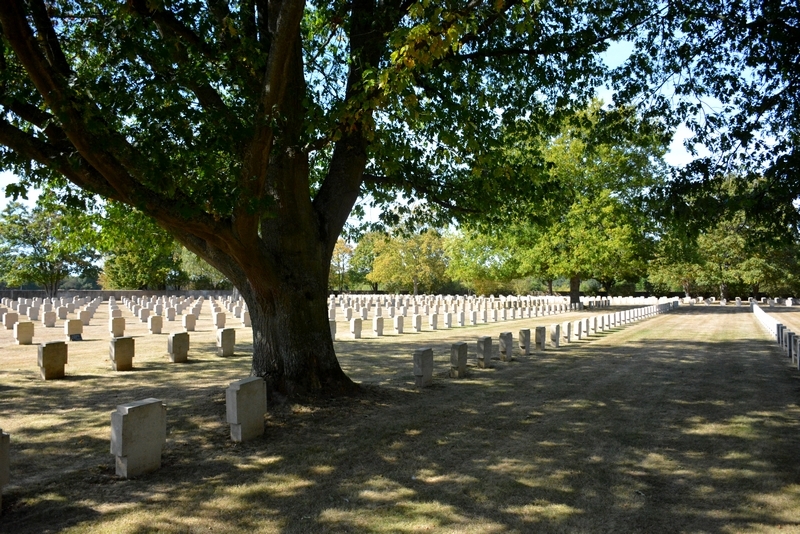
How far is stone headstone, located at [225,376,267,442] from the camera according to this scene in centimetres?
628

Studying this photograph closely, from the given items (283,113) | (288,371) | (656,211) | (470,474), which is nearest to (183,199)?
(283,113)

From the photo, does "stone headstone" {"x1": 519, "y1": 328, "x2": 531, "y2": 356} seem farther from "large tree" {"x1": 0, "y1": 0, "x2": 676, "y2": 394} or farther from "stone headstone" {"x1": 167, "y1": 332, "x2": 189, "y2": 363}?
"stone headstone" {"x1": 167, "y1": 332, "x2": 189, "y2": 363}

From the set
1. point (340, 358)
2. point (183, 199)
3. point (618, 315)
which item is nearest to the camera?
point (183, 199)

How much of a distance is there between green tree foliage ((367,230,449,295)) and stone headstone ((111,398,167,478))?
56.0 meters

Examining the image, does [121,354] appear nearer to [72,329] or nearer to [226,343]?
[226,343]

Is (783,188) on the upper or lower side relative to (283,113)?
lower

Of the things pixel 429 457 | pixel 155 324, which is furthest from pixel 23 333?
pixel 429 457

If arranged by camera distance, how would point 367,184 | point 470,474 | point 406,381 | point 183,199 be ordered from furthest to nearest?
point 367,184 → point 406,381 → point 183,199 → point 470,474

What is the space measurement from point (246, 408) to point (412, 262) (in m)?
56.1

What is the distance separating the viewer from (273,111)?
6305 mm

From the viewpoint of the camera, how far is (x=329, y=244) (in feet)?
27.8

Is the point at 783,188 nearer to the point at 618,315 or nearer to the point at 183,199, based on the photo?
the point at 183,199

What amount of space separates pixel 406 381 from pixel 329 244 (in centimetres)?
326

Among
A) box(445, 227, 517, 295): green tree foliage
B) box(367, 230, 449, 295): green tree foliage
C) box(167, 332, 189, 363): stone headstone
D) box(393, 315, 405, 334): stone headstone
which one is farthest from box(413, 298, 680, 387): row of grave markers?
box(367, 230, 449, 295): green tree foliage
